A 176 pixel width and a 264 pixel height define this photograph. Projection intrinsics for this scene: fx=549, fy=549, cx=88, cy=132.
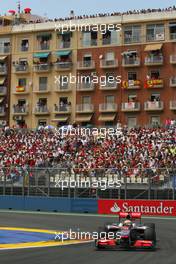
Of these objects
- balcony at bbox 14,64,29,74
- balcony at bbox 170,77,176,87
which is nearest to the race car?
balcony at bbox 170,77,176,87

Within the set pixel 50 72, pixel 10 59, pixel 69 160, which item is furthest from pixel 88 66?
pixel 69 160

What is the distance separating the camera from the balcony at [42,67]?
58000 millimetres

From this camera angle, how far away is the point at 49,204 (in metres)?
30.9

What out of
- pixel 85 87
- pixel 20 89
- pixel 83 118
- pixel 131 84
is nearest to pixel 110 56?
pixel 131 84

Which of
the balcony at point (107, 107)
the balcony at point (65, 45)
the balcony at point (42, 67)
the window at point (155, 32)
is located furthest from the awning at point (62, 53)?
the window at point (155, 32)

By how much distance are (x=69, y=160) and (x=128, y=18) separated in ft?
76.3

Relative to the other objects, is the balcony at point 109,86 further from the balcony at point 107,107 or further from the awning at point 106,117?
the awning at point 106,117

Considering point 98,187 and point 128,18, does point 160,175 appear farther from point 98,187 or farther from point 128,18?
point 128,18

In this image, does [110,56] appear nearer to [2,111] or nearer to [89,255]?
[2,111]

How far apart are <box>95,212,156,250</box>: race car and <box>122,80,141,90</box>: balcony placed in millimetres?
39255

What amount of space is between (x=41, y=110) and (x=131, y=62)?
10.9 metres

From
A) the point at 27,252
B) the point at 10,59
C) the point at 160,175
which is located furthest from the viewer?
the point at 10,59

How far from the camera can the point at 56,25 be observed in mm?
55688

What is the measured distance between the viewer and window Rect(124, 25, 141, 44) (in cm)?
5475
